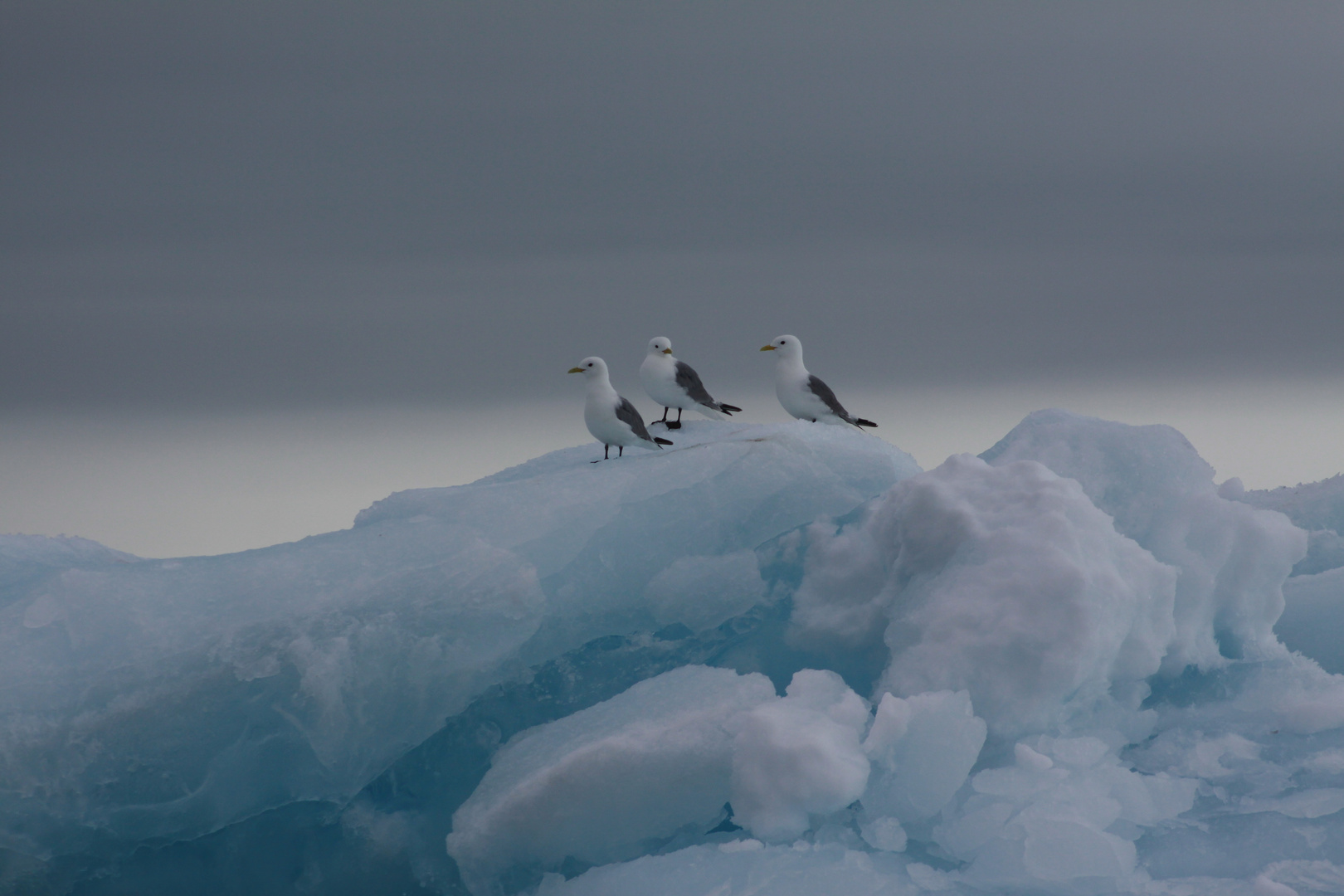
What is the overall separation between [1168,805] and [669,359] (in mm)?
2732

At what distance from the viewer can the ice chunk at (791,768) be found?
115 inches

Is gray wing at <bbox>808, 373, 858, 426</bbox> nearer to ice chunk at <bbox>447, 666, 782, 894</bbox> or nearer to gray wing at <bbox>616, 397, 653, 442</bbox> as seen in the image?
gray wing at <bbox>616, 397, 653, 442</bbox>

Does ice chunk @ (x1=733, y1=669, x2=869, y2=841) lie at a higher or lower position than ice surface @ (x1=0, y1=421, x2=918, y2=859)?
lower

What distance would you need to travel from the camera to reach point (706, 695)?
3266mm

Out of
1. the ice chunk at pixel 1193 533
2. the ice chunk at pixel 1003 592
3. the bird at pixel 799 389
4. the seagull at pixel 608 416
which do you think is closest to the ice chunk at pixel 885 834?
the ice chunk at pixel 1003 592

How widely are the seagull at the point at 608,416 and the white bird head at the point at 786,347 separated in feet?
2.95

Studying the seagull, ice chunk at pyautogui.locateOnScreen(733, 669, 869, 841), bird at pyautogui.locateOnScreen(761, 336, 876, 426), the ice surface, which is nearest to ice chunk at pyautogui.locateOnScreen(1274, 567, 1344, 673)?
the ice surface

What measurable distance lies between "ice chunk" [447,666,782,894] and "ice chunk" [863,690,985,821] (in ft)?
1.22

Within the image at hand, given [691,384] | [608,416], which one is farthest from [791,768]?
[691,384]

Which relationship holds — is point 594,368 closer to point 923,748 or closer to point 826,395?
point 826,395

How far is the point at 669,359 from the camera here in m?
5.12

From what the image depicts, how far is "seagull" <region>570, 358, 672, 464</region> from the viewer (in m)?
4.56

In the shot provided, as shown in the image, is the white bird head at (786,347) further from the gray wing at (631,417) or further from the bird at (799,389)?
the gray wing at (631,417)

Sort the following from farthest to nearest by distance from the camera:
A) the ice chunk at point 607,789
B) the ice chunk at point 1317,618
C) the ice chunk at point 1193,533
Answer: the ice chunk at point 1317,618
the ice chunk at point 1193,533
the ice chunk at point 607,789
